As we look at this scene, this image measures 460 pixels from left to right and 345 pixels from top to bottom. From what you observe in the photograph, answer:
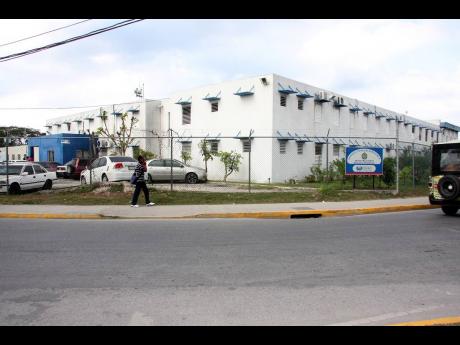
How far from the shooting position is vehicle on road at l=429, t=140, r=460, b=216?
1044 centimetres

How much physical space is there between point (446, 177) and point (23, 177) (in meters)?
15.8

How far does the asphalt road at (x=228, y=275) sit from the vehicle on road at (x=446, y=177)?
177 centimetres

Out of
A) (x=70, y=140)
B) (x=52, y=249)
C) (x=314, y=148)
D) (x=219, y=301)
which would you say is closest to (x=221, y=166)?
(x=314, y=148)

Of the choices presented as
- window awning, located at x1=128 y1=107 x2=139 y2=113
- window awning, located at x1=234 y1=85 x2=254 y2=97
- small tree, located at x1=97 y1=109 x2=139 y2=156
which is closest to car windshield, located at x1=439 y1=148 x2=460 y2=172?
window awning, located at x1=234 y1=85 x2=254 y2=97

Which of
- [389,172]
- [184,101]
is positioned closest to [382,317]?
[389,172]

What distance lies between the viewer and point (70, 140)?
32.9 metres

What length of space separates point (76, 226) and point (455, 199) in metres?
9.92

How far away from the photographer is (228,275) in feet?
17.9

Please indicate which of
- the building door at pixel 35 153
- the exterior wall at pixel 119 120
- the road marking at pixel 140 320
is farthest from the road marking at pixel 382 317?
the building door at pixel 35 153

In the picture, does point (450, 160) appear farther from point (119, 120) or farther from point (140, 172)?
point (119, 120)

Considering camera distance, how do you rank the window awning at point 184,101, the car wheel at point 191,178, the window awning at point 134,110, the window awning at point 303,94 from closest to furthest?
the car wheel at point 191,178 < the window awning at point 303,94 < the window awning at point 184,101 < the window awning at point 134,110

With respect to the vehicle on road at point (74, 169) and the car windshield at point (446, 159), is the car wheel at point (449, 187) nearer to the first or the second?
the car windshield at point (446, 159)

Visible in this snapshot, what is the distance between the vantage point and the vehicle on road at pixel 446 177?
34.2ft

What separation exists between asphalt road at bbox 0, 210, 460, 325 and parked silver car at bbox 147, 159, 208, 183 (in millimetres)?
11182
